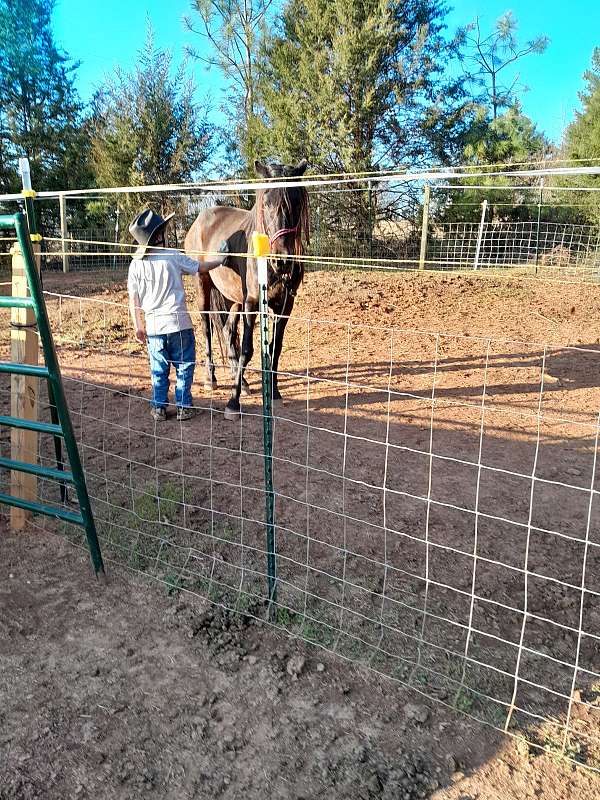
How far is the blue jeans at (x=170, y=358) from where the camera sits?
4.79m

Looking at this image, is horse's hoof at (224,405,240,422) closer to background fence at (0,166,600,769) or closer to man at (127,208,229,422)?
background fence at (0,166,600,769)

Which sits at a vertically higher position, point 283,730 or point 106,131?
point 106,131

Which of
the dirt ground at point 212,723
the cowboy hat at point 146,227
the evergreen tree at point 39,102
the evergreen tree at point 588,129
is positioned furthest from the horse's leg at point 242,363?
the evergreen tree at point 588,129

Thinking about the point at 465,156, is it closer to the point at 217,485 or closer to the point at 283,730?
the point at 217,485

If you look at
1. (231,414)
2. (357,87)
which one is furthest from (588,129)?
(231,414)

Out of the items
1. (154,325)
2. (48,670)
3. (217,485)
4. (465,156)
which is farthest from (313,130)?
(48,670)

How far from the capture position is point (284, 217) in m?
4.55

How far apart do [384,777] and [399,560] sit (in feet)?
4.27

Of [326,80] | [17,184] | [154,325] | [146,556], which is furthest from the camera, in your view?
[326,80]

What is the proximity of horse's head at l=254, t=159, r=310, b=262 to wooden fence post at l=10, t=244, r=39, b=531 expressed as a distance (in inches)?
81.6

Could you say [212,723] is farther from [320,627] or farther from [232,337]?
[232,337]

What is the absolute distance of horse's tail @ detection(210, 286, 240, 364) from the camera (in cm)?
600

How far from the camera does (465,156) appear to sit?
19.0m

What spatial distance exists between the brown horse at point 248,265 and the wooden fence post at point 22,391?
991 millimetres
